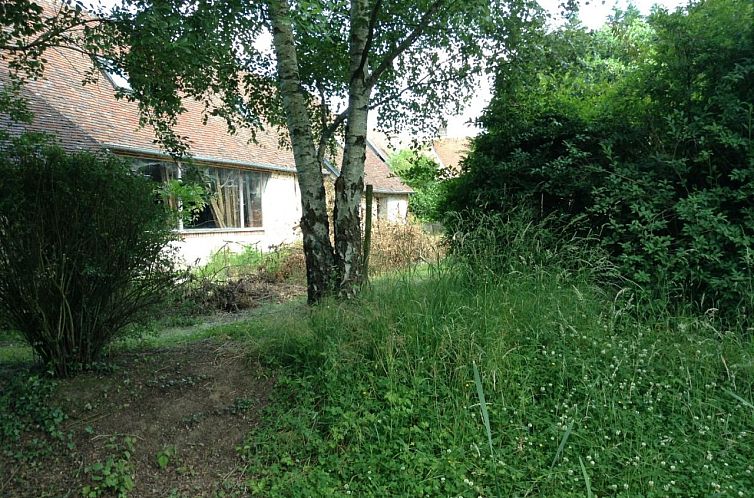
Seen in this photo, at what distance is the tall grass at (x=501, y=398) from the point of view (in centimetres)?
292

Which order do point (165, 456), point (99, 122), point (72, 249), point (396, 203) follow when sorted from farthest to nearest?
1. point (396, 203)
2. point (99, 122)
3. point (72, 249)
4. point (165, 456)

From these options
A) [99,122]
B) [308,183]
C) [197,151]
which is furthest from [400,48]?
[99,122]

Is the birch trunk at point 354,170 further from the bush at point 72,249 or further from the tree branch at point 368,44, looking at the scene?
the bush at point 72,249

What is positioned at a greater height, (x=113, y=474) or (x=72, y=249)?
(x=72, y=249)

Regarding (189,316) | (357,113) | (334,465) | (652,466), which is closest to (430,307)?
(334,465)


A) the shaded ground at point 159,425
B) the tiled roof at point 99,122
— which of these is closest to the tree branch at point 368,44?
the shaded ground at point 159,425

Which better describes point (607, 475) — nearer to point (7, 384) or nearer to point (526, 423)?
point (526, 423)

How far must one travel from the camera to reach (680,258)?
4746 mm

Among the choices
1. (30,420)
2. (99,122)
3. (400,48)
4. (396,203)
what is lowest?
(30,420)

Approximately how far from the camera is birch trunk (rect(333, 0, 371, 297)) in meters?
5.30

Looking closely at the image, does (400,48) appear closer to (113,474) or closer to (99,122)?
(113,474)

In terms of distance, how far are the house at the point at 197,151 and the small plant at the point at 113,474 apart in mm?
6688

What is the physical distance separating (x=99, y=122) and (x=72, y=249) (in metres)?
9.64

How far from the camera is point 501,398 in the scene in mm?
3406
